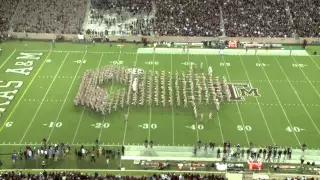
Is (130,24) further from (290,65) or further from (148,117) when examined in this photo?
(148,117)

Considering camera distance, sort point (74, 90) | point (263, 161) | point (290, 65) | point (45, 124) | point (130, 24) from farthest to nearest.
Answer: point (130, 24) < point (290, 65) < point (74, 90) < point (45, 124) < point (263, 161)

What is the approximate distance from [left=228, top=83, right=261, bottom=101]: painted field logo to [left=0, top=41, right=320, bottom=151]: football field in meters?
0.06

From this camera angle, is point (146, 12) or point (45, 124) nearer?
point (45, 124)

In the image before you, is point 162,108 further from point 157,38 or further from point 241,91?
point 157,38

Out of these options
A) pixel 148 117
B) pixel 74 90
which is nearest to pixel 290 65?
pixel 148 117

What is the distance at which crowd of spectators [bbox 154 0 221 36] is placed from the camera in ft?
133

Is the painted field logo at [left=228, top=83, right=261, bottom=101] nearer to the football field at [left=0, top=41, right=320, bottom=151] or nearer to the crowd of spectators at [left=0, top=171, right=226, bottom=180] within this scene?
the football field at [left=0, top=41, right=320, bottom=151]

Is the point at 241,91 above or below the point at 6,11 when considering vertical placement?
below

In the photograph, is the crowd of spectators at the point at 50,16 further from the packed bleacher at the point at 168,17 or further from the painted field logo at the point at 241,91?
the painted field logo at the point at 241,91

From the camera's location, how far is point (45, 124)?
78.5ft

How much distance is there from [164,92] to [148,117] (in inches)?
114

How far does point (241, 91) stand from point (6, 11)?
86.6 feet

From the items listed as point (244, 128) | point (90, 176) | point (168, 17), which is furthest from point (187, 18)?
point (90, 176)

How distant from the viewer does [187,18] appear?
139 feet
